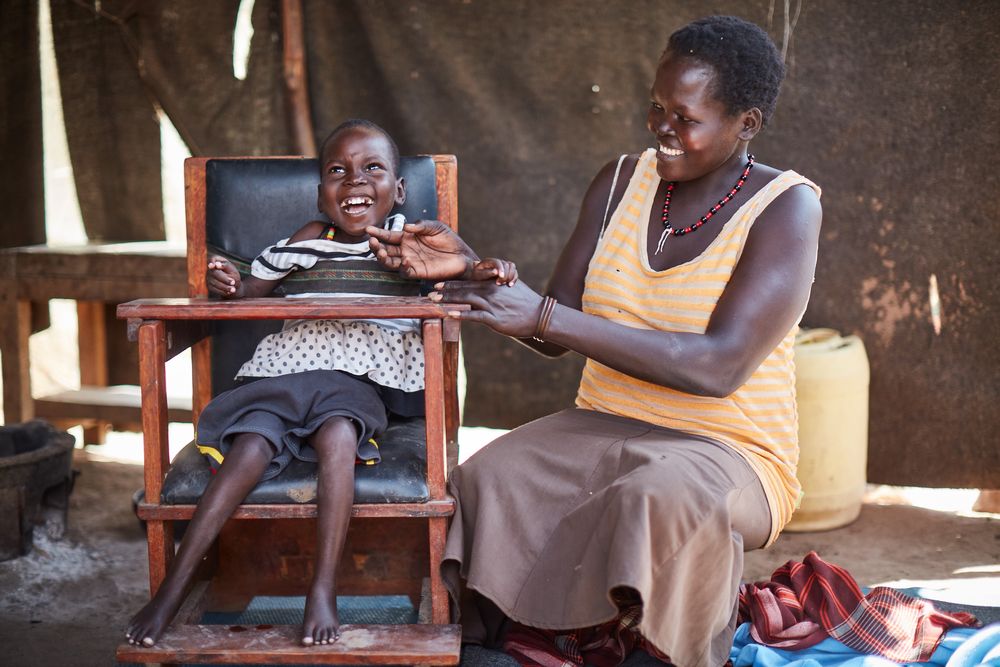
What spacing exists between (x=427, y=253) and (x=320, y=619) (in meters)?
0.81

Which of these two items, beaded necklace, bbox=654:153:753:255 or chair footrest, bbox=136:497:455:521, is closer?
chair footrest, bbox=136:497:455:521

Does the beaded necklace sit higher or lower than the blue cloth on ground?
higher

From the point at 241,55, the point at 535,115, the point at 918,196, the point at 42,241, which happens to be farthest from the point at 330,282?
the point at 42,241

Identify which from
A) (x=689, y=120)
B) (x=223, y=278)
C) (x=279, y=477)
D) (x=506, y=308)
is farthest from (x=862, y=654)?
(x=223, y=278)

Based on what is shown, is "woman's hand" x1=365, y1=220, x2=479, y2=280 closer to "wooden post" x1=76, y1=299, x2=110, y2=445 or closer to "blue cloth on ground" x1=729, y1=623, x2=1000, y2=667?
"blue cloth on ground" x1=729, y1=623, x2=1000, y2=667

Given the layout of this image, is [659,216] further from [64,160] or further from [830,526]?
[64,160]

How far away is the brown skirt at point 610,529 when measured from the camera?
6.41ft

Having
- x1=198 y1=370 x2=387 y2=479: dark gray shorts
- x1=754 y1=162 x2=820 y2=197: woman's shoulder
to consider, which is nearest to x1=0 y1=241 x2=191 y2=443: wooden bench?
x1=198 y1=370 x2=387 y2=479: dark gray shorts

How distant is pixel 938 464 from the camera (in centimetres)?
382

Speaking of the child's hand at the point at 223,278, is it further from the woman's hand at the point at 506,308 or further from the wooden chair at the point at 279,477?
the woman's hand at the point at 506,308

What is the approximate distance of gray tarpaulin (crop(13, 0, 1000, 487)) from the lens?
3648mm

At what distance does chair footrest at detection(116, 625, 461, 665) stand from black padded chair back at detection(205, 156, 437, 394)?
853 mm

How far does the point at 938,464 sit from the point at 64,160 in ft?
12.4

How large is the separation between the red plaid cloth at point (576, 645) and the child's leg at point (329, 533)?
43 cm
